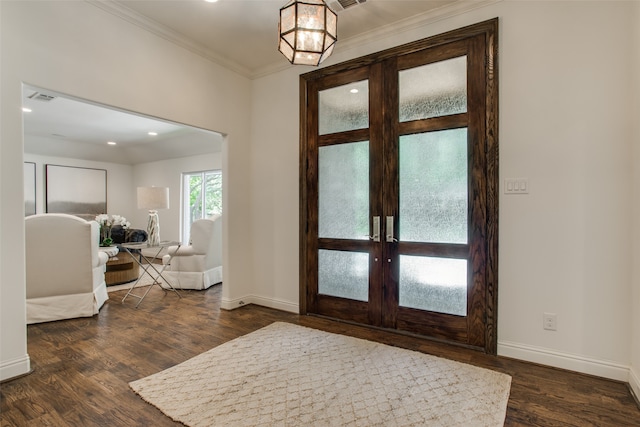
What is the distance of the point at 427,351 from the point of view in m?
2.69

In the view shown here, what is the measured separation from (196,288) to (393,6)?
4.51 m

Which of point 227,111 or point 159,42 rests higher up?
point 159,42

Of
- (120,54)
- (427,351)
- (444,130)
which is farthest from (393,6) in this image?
(427,351)

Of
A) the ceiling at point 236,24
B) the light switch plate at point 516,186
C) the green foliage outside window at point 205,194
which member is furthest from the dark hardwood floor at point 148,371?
the green foliage outside window at point 205,194

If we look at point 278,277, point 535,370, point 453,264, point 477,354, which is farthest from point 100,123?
point 535,370

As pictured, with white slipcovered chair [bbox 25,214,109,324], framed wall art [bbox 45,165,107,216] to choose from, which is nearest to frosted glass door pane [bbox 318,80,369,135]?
white slipcovered chair [bbox 25,214,109,324]

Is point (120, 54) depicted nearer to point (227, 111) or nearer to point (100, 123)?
point (227, 111)

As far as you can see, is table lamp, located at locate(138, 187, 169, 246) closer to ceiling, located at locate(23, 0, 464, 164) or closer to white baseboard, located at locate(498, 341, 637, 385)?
ceiling, located at locate(23, 0, 464, 164)

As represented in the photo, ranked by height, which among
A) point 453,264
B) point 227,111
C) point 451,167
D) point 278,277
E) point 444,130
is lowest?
point 278,277

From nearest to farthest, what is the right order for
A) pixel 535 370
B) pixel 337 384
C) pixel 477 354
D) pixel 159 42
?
pixel 337 384, pixel 535 370, pixel 477 354, pixel 159 42

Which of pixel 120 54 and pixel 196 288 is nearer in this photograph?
pixel 120 54

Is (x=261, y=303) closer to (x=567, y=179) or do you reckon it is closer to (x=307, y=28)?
(x=307, y=28)

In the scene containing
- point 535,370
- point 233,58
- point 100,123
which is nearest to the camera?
point 535,370

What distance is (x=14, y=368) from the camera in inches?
87.7
